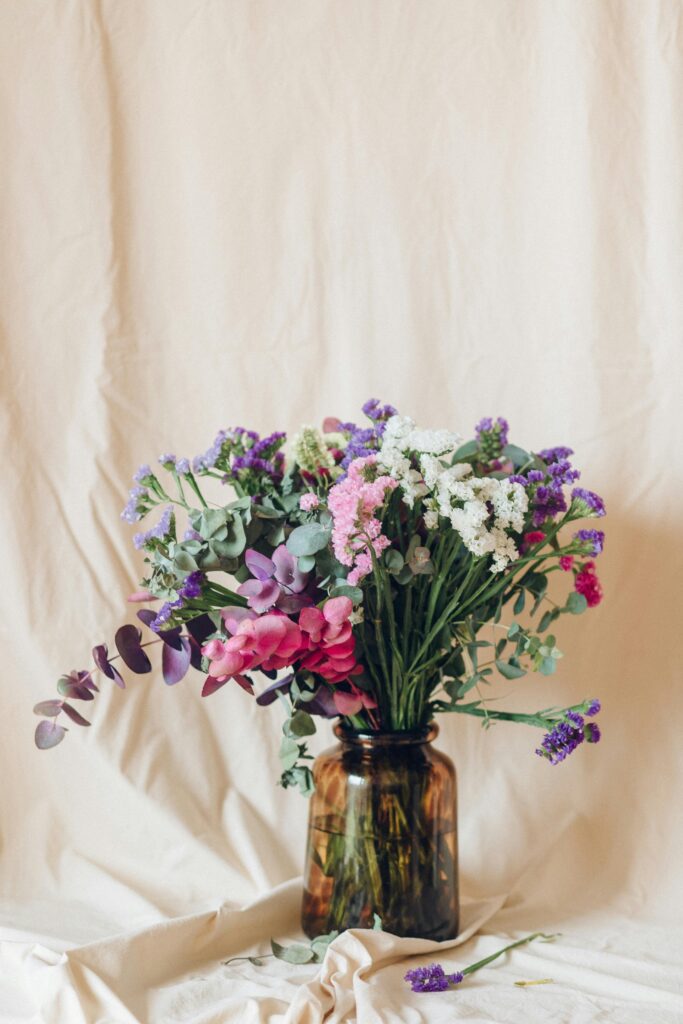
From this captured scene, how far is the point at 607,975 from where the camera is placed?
1.07 meters

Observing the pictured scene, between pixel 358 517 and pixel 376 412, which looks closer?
pixel 358 517

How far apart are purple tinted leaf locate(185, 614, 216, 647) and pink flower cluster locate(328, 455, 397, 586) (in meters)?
0.16

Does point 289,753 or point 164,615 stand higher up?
point 164,615

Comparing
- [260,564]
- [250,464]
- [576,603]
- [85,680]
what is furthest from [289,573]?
[576,603]

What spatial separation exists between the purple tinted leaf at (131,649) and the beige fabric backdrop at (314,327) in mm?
261

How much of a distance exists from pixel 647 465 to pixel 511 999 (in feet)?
2.19

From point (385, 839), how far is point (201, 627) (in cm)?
30

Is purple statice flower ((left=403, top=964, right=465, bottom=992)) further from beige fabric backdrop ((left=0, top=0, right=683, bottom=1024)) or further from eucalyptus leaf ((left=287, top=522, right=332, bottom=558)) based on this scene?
eucalyptus leaf ((left=287, top=522, right=332, bottom=558))

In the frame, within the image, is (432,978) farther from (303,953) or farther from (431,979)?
(303,953)

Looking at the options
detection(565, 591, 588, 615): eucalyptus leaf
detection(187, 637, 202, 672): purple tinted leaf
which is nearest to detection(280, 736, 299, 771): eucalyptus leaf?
detection(187, 637, 202, 672): purple tinted leaf

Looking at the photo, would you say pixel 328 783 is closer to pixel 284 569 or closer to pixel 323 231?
pixel 284 569

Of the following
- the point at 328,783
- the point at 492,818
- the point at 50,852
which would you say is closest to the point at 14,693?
the point at 50,852

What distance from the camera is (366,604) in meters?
1.08

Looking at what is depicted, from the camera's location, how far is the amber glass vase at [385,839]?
3.66 ft
